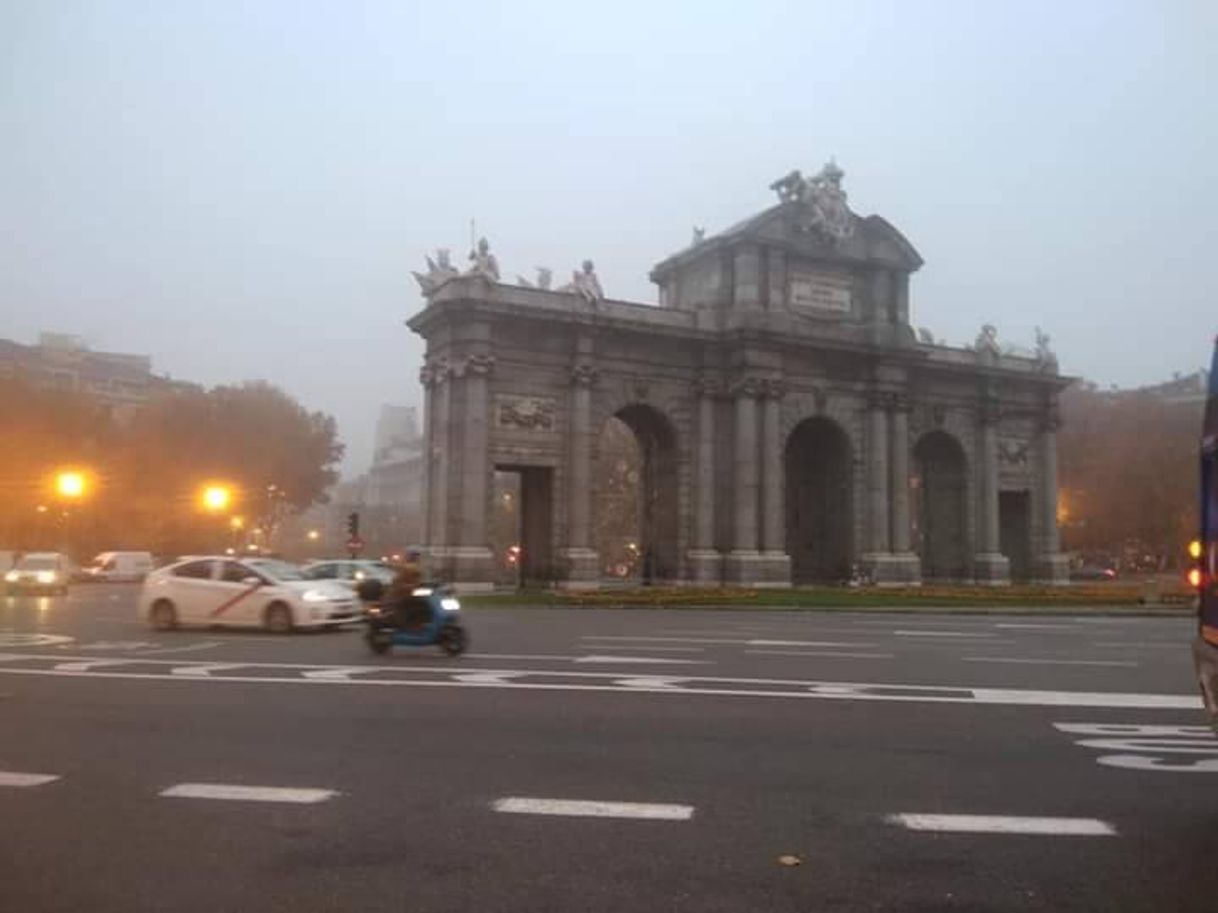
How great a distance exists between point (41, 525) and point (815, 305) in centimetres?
5053

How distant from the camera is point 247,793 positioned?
23.9ft

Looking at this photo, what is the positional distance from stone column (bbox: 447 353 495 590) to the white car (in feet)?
55.1

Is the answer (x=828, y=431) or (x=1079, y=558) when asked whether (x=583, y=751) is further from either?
(x=1079, y=558)

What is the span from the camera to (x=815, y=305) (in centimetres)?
4694

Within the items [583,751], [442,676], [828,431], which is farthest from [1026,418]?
[583,751]

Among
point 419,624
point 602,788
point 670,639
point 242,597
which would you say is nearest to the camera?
point 602,788

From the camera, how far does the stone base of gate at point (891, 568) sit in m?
46.0

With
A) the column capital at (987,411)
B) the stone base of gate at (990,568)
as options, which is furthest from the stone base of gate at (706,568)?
the column capital at (987,411)

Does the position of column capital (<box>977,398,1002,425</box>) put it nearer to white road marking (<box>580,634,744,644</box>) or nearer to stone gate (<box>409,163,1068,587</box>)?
stone gate (<box>409,163,1068,587</box>)

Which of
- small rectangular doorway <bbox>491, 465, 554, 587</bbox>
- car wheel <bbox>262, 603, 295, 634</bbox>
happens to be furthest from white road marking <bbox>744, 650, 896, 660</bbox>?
small rectangular doorway <bbox>491, 465, 554, 587</bbox>

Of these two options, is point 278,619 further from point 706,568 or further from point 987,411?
point 987,411

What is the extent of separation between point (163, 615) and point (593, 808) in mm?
17144

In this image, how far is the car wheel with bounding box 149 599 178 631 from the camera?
2159cm

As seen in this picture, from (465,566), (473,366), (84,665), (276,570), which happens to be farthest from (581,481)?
(84,665)
